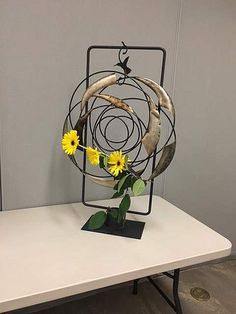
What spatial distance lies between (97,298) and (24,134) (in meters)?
1.11

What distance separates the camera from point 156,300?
1966 mm

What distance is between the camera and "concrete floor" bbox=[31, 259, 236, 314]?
6.14 ft

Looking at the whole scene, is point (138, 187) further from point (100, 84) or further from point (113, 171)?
point (100, 84)

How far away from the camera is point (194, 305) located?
1937 mm

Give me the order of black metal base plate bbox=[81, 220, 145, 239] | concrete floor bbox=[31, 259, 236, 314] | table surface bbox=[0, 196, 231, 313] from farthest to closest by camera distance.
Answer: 1. concrete floor bbox=[31, 259, 236, 314]
2. black metal base plate bbox=[81, 220, 145, 239]
3. table surface bbox=[0, 196, 231, 313]

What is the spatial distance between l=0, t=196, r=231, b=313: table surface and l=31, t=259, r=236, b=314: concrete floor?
26.0 inches

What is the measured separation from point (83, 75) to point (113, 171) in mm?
601

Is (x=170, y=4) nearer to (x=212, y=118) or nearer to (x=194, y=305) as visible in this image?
(x=212, y=118)

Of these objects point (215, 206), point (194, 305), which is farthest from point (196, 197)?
point (194, 305)

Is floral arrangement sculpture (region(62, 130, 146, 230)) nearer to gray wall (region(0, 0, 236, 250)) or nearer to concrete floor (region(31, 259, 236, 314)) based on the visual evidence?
gray wall (region(0, 0, 236, 250))

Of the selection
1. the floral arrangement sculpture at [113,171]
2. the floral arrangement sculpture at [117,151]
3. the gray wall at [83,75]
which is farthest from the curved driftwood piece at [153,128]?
the gray wall at [83,75]

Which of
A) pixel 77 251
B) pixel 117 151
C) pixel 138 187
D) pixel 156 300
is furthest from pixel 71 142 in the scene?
pixel 156 300

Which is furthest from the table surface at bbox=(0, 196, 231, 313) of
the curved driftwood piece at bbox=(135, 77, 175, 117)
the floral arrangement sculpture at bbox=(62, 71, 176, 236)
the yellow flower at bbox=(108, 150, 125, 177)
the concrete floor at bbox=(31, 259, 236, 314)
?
the concrete floor at bbox=(31, 259, 236, 314)

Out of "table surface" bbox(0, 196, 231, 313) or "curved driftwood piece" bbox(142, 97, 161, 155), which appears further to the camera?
"curved driftwood piece" bbox(142, 97, 161, 155)
